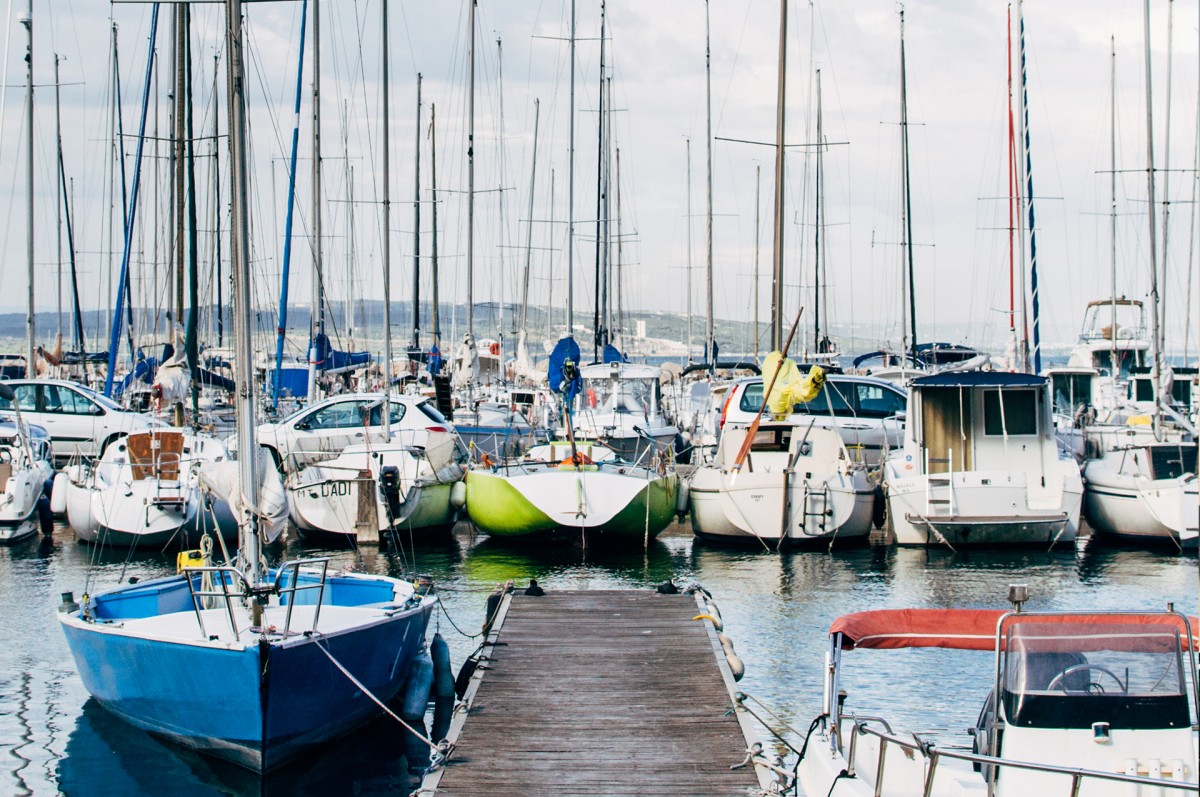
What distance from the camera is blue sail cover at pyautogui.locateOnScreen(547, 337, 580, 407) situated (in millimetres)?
29719

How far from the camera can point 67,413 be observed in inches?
1174

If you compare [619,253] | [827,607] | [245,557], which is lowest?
[827,607]

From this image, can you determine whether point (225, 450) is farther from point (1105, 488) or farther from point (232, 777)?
point (1105, 488)

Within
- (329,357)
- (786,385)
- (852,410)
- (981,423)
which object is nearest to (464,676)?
(786,385)

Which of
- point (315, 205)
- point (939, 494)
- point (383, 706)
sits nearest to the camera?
point (383, 706)

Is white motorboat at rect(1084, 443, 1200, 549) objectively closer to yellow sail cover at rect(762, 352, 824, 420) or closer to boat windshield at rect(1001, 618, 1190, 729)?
yellow sail cover at rect(762, 352, 824, 420)

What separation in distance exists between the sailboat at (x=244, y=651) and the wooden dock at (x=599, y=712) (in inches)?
39.8

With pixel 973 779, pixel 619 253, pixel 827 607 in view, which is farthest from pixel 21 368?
pixel 973 779

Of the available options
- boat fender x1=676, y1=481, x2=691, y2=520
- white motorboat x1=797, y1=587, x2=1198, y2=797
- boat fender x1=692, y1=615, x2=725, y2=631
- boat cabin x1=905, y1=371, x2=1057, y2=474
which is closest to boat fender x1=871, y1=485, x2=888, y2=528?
boat cabin x1=905, y1=371, x2=1057, y2=474

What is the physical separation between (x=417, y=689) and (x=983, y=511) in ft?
39.2

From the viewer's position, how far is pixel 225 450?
2423 cm

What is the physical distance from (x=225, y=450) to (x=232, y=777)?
13.4m

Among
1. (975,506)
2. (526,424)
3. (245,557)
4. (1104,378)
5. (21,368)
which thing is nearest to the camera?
(245,557)

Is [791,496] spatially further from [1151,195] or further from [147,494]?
[1151,195]
